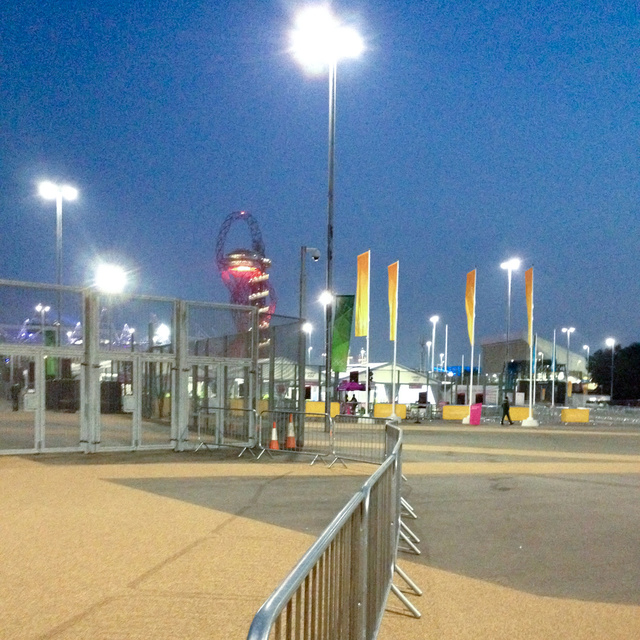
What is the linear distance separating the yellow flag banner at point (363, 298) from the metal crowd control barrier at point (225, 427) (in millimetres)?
9093

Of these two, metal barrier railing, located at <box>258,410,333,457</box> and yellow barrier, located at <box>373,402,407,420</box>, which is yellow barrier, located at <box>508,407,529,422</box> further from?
metal barrier railing, located at <box>258,410,333,457</box>

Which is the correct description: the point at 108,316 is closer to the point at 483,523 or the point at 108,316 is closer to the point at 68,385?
the point at 68,385

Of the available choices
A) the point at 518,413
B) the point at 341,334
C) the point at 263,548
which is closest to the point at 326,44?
the point at 341,334

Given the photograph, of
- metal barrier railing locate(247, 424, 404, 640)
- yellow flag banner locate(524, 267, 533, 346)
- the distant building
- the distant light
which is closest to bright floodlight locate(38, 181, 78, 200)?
the distant light

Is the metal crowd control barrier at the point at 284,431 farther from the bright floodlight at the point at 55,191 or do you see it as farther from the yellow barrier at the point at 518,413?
the yellow barrier at the point at 518,413

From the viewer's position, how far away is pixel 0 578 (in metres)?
6.44

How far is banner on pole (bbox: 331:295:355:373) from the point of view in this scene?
26.4 metres

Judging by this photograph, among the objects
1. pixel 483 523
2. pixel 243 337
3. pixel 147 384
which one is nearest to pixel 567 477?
pixel 483 523

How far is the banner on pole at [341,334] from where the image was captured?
26422 millimetres

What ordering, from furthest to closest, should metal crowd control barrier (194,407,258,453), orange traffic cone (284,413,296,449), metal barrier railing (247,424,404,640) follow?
metal crowd control barrier (194,407,258,453) → orange traffic cone (284,413,296,449) → metal barrier railing (247,424,404,640)

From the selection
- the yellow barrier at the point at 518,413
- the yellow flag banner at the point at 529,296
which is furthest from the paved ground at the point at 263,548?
the yellow barrier at the point at 518,413

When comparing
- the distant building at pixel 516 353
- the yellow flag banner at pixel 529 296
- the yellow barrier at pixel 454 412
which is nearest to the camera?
the yellow flag banner at pixel 529 296

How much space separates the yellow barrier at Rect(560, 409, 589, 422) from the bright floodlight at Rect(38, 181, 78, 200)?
29.4 m

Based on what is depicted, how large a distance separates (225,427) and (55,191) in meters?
14.8
